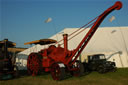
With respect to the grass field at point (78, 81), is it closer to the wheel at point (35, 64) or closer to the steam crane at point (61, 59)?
the steam crane at point (61, 59)

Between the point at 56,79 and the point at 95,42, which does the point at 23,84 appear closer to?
the point at 56,79

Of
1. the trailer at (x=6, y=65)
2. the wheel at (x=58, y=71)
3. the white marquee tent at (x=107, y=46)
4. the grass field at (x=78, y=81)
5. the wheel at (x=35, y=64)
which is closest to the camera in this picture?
the grass field at (x=78, y=81)

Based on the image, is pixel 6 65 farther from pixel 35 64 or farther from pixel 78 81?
pixel 78 81

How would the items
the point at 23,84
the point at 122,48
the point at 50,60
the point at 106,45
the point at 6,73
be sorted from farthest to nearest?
the point at 106,45 → the point at 122,48 → the point at 50,60 → the point at 6,73 → the point at 23,84

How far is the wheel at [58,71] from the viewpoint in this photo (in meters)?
8.70

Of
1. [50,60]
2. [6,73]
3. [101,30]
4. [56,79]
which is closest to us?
[56,79]

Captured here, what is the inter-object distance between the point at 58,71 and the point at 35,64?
3.47 metres

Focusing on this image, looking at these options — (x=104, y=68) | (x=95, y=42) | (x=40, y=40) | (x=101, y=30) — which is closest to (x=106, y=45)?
(x=95, y=42)

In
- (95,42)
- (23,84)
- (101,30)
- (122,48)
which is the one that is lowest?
(23,84)

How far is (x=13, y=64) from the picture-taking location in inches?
424

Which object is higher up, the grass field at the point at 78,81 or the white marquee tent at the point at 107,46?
the white marquee tent at the point at 107,46

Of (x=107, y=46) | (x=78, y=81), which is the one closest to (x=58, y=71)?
(x=78, y=81)

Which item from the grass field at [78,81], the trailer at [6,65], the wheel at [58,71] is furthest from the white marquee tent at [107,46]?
the wheel at [58,71]

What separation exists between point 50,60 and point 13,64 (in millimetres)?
2915
